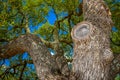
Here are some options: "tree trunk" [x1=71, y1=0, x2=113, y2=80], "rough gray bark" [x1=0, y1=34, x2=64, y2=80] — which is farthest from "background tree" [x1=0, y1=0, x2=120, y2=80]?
"tree trunk" [x1=71, y1=0, x2=113, y2=80]

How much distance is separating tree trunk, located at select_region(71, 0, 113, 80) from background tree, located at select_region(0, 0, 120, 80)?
6.42 ft

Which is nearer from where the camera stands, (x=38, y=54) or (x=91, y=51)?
(x=91, y=51)

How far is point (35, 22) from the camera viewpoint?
10.8m

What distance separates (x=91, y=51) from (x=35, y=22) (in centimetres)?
550

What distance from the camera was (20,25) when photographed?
31.8 ft

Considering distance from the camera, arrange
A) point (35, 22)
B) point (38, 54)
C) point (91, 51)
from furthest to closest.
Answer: point (35, 22), point (38, 54), point (91, 51)

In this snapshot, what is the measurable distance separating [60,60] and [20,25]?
3.31 meters

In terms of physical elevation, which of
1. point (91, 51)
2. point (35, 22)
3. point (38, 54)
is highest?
point (91, 51)

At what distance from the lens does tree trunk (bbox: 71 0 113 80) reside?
5.43m

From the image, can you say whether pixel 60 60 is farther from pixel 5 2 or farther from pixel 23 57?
pixel 23 57

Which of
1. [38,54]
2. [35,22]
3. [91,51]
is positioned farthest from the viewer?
[35,22]

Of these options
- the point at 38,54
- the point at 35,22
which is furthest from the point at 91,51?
the point at 35,22

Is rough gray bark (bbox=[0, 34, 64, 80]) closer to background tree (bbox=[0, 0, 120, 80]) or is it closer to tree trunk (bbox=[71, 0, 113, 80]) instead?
tree trunk (bbox=[71, 0, 113, 80])

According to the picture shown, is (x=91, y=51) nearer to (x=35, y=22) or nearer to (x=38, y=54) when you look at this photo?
(x=38, y=54)
